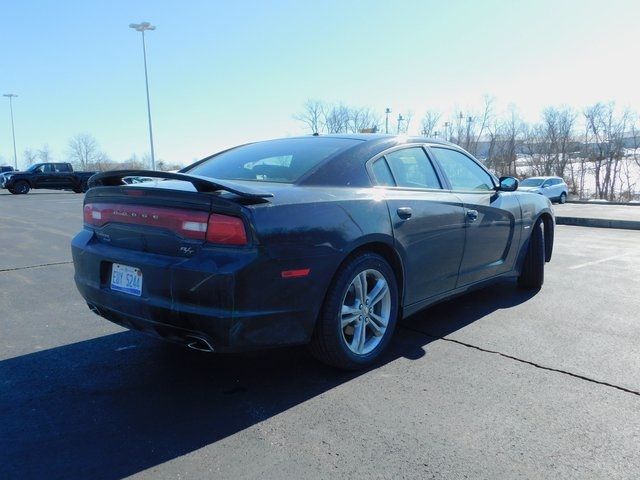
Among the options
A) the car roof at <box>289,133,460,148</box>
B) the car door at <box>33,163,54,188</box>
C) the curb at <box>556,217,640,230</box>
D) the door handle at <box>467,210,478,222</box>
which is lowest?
the curb at <box>556,217,640,230</box>

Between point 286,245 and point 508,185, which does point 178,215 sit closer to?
point 286,245

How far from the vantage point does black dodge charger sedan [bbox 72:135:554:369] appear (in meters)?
2.67

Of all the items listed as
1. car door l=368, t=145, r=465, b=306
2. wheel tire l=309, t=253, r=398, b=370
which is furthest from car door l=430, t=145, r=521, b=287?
wheel tire l=309, t=253, r=398, b=370

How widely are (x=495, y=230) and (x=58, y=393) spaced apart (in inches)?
143

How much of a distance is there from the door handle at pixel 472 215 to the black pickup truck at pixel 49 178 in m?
29.2

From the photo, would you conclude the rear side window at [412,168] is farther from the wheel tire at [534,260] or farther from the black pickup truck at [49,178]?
the black pickup truck at [49,178]

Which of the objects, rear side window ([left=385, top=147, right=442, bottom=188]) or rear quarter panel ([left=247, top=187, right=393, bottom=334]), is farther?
rear side window ([left=385, top=147, right=442, bottom=188])

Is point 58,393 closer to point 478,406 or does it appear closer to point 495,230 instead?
point 478,406

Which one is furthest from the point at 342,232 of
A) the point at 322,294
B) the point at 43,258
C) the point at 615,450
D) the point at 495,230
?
the point at 43,258

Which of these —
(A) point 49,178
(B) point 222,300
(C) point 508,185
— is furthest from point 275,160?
(A) point 49,178

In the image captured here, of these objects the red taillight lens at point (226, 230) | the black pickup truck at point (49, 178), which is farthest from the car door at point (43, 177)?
the red taillight lens at point (226, 230)

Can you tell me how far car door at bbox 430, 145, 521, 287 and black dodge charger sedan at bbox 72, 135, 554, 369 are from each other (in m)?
0.03

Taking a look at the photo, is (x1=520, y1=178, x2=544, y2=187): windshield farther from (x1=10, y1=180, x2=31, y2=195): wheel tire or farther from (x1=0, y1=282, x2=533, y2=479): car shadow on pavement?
(x1=10, y1=180, x2=31, y2=195): wheel tire

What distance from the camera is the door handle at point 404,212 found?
348 centimetres
